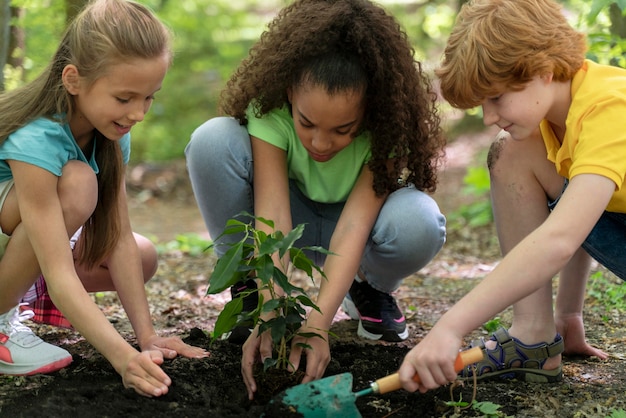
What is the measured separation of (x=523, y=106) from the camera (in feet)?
6.98

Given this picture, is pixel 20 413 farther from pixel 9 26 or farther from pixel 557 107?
pixel 9 26

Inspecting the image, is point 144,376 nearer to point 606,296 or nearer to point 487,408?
point 487,408

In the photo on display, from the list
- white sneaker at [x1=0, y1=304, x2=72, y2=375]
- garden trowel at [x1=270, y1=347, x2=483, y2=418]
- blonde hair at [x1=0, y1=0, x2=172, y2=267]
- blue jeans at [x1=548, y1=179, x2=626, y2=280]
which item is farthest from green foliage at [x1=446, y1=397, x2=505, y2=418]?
blonde hair at [x1=0, y1=0, x2=172, y2=267]

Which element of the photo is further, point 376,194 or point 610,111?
point 376,194

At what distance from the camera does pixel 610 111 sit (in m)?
2.02

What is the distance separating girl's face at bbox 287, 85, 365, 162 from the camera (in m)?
2.28

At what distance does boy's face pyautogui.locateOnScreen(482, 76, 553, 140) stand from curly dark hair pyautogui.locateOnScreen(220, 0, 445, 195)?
36 centimetres

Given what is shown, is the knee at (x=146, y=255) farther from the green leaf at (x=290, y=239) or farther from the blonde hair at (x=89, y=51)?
the green leaf at (x=290, y=239)

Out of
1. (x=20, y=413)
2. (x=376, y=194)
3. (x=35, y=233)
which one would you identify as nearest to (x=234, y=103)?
(x=376, y=194)

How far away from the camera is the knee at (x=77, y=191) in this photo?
2283 mm

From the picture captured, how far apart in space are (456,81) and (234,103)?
0.92 meters

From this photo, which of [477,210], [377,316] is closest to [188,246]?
[477,210]

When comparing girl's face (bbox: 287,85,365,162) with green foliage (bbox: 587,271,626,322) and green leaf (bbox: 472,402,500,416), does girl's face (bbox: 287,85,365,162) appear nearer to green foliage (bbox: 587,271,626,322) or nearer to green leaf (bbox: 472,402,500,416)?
green leaf (bbox: 472,402,500,416)

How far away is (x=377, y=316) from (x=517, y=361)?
0.65 meters
